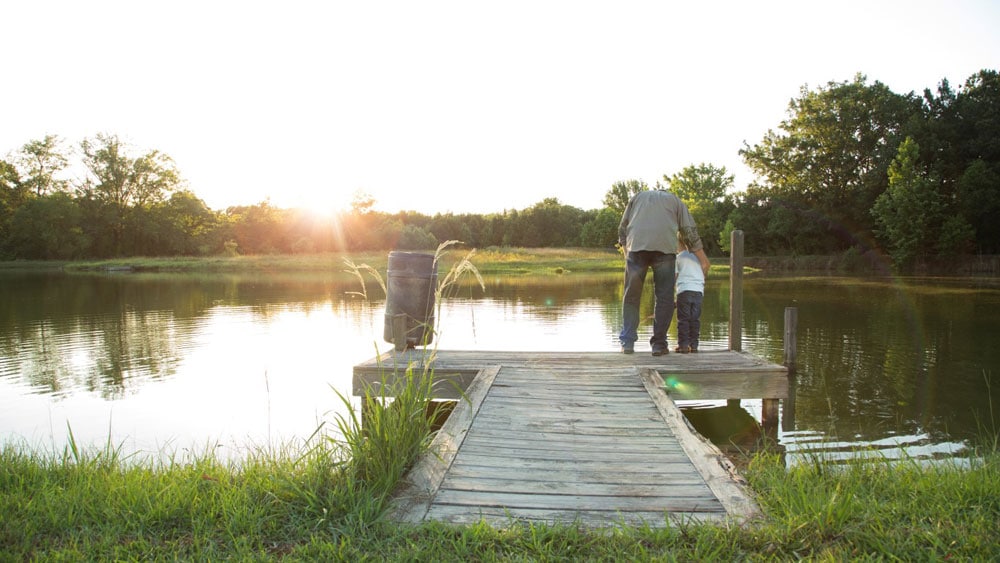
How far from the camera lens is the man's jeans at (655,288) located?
23.0 feet

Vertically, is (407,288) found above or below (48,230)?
below

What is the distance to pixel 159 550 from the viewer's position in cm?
274

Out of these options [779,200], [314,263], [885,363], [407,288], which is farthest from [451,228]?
[407,288]

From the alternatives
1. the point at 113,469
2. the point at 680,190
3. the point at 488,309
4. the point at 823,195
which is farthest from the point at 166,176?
the point at 113,469

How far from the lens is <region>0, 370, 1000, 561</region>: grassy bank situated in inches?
104

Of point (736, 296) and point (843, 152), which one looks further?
point (843, 152)

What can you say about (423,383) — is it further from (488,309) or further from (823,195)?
(823,195)

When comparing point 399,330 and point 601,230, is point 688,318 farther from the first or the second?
point 601,230

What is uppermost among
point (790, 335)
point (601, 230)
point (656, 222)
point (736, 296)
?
point (601, 230)

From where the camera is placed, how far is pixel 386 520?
2961mm

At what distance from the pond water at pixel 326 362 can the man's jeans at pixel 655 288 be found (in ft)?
5.47

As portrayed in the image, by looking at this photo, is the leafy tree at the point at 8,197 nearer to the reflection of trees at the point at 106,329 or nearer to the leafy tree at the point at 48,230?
the leafy tree at the point at 48,230

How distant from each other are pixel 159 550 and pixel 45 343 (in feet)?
39.3

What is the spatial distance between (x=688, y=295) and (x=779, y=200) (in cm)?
4608
